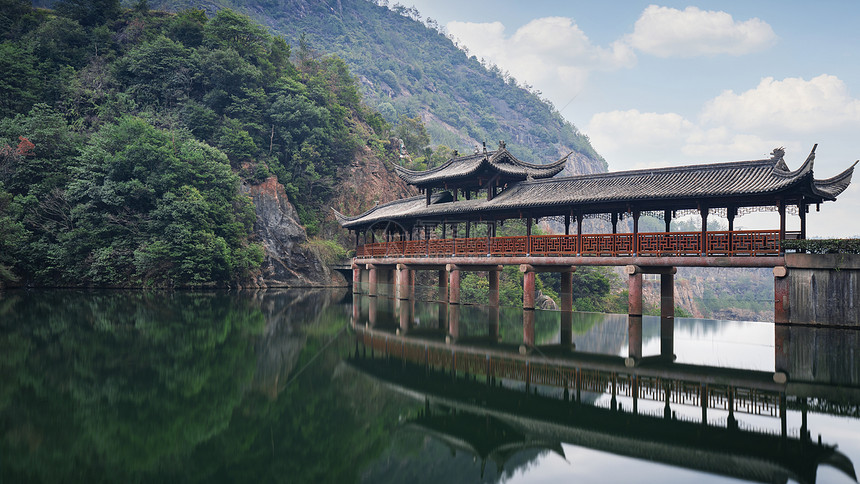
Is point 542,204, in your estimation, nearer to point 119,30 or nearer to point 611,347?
point 611,347

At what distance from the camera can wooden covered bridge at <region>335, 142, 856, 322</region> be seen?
1902 centimetres

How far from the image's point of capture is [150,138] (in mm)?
36812

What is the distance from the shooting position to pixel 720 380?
1121 cm

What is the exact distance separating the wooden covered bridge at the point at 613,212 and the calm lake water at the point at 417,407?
12.9 ft

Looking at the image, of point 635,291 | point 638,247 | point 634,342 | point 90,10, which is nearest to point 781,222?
point 638,247

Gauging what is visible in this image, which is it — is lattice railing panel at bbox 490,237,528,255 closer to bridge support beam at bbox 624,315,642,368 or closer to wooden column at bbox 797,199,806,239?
bridge support beam at bbox 624,315,642,368

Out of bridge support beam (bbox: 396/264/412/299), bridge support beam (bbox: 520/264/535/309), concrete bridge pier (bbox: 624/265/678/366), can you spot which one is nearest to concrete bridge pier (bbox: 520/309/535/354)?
bridge support beam (bbox: 520/264/535/309)

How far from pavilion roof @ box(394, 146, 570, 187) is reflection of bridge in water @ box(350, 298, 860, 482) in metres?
13.4

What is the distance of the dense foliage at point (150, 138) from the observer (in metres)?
34.8

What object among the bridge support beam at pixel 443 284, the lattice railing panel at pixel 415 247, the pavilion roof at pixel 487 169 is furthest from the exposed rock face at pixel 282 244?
the pavilion roof at pixel 487 169

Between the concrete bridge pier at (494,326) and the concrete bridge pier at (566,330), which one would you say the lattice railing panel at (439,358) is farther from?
the concrete bridge pier at (566,330)

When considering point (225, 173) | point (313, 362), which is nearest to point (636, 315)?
point (313, 362)

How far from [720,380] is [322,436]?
7.99 m

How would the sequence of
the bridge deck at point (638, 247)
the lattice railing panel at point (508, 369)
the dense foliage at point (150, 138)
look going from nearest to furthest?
1. the lattice railing panel at point (508, 369)
2. the bridge deck at point (638, 247)
3. the dense foliage at point (150, 138)
